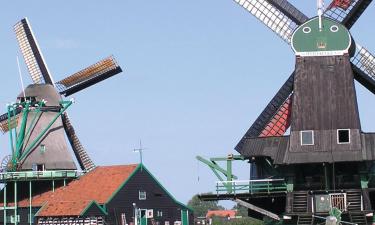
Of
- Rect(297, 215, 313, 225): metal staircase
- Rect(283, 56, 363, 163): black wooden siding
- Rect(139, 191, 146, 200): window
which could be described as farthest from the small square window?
Rect(297, 215, 313, 225): metal staircase

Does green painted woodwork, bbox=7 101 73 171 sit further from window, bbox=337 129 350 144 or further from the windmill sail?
window, bbox=337 129 350 144

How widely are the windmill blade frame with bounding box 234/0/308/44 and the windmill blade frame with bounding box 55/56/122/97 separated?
2152 centimetres

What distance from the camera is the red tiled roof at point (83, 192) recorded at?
59.5m

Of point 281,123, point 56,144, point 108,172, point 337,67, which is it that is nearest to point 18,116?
point 56,144

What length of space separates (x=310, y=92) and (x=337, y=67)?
1.74 m

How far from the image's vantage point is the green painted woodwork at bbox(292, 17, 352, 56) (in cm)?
4216

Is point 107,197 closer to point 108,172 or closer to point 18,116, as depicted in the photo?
point 108,172

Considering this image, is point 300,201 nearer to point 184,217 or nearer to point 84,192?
point 84,192

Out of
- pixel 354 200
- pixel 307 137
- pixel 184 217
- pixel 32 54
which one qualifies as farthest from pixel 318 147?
pixel 32 54

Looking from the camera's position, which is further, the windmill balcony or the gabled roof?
the gabled roof

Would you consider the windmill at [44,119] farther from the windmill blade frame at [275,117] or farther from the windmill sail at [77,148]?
the windmill blade frame at [275,117]

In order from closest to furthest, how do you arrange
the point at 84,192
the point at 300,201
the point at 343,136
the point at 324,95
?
the point at 300,201
the point at 343,136
the point at 324,95
the point at 84,192

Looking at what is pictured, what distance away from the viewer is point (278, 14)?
46.3m

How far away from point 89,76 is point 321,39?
93.3 feet
